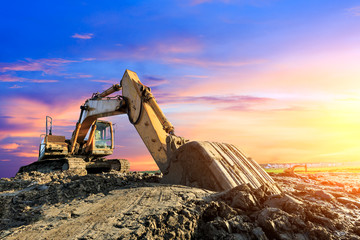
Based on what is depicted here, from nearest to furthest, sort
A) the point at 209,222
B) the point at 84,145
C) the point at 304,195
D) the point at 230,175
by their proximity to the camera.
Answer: the point at 209,222 < the point at 230,175 < the point at 304,195 < the point at 84,145

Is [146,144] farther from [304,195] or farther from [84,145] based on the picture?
[84,145]

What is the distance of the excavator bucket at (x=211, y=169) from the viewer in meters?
5.71

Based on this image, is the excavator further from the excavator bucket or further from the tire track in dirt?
the tire track in dirt

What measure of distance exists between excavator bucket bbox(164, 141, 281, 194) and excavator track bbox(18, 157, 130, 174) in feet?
20.8

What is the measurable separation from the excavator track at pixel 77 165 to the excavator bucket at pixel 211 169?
6.33 m

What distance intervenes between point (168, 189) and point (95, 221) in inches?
63.6

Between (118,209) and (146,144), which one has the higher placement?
(146,144)

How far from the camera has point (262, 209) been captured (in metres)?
4.04

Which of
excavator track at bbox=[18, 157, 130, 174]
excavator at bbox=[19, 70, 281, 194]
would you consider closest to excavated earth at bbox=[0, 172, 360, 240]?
excavator at bbox=[19, 70, 281, 194]

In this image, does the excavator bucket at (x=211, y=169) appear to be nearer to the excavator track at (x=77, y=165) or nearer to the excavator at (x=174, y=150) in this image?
the excavator at (x=174, y=150)

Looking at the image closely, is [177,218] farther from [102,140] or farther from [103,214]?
[102,140]

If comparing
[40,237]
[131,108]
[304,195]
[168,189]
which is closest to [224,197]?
[168,189]

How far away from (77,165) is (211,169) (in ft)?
Result: 25.5

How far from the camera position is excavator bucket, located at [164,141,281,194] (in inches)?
225
